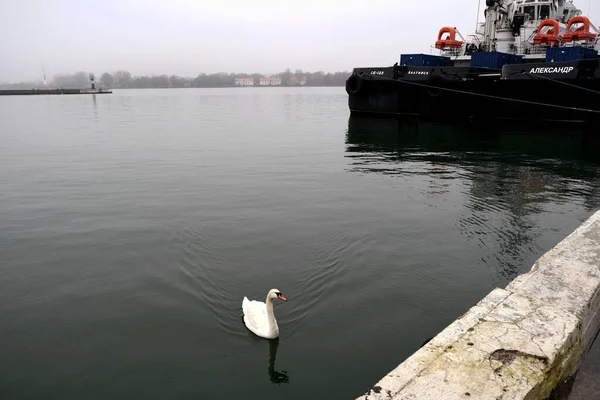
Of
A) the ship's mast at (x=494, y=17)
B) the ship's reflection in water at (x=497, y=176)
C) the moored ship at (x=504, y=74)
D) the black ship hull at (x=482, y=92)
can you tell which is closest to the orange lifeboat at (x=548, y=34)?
the moored ship at (x=504, y=74)

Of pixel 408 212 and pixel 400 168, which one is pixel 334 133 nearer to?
pixel 400 168

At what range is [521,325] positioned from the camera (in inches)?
150

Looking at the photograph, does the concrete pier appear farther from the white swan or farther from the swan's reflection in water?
the white swan

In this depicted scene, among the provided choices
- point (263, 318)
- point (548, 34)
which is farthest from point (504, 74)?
point (263, 318)

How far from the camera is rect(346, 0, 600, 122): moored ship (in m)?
25.2

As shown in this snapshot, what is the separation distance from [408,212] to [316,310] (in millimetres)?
5152

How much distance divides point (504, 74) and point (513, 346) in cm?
2645

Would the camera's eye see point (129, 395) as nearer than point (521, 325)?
No

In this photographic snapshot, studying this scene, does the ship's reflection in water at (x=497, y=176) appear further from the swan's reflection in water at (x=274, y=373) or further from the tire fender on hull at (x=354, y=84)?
the tire fender on hull at (x=354, y=84)

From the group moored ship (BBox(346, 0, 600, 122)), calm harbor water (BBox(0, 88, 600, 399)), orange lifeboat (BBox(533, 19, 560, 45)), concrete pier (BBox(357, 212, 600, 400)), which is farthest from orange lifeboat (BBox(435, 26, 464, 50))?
concrete pier (BBox(357, 212, 600, 400))

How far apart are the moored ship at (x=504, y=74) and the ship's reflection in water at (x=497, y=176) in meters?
1.66

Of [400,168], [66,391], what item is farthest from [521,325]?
[400,168]

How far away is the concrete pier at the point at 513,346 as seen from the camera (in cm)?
312

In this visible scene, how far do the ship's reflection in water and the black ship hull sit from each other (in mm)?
1228
